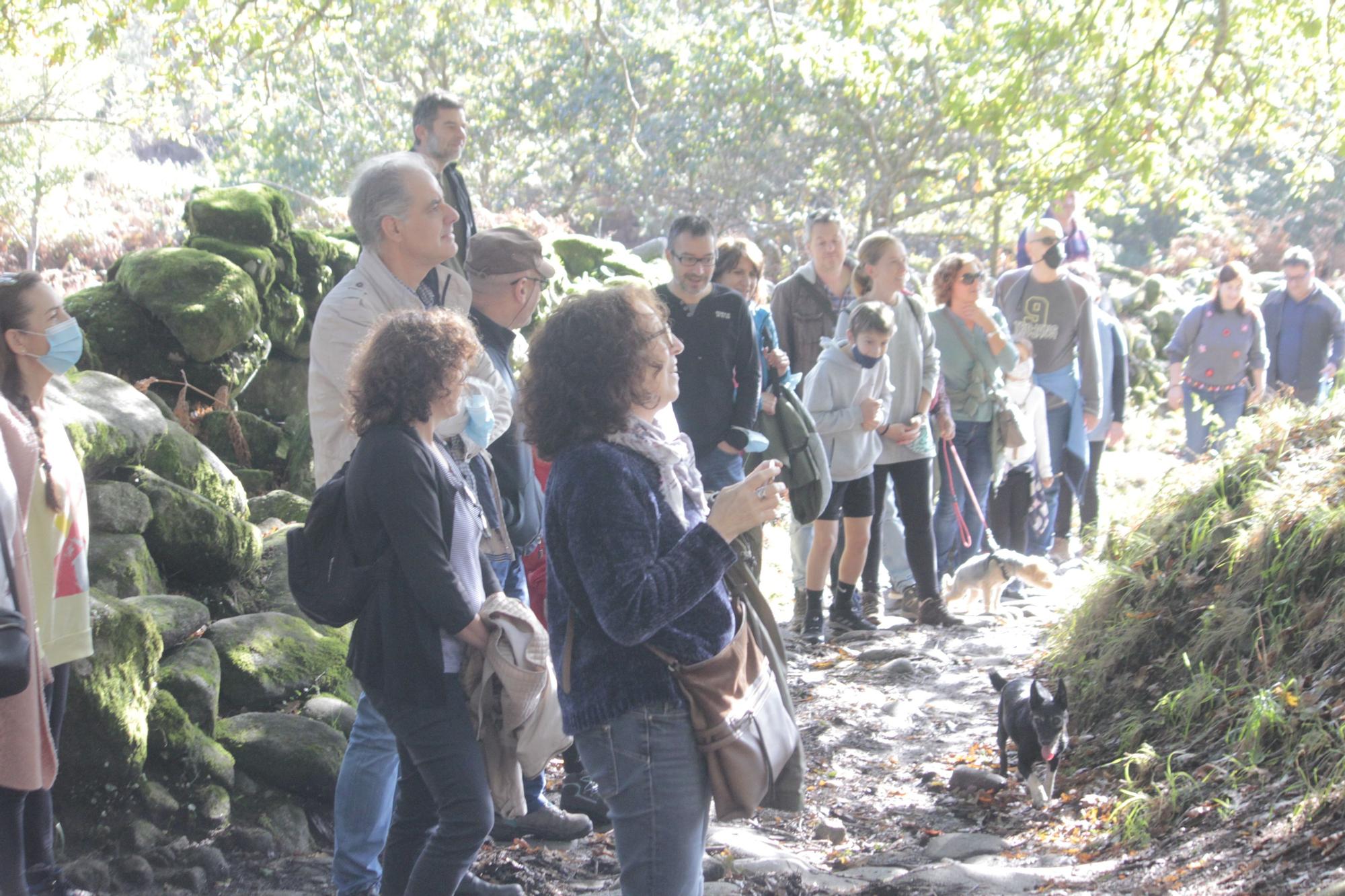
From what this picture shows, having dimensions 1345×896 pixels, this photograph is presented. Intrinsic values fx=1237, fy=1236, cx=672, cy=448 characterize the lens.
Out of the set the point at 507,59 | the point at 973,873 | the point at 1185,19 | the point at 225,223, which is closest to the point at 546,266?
the point at 973,873

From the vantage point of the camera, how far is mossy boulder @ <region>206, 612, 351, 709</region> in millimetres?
4836

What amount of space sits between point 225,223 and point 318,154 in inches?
660

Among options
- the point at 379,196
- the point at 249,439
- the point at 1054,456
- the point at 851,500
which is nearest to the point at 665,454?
the point at 379,196

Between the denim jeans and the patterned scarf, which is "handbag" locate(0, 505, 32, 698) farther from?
the patterned scarf

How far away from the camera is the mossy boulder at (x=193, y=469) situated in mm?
5934

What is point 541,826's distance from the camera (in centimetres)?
429

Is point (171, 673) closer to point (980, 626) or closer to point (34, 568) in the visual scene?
point (34, 568)

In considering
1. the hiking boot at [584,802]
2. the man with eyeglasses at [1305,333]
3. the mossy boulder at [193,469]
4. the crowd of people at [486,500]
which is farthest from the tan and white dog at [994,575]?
the man with eyeglasses at [1305,333]

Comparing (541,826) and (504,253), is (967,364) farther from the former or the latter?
(541,826)

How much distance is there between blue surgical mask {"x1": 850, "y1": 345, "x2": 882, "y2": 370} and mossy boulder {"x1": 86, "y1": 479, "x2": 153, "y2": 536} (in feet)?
12.0

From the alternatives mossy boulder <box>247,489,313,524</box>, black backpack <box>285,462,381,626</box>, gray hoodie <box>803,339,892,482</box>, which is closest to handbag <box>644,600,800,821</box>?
black backpack <box>285,462,381,626</box>

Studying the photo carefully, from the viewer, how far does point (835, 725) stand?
573 cm

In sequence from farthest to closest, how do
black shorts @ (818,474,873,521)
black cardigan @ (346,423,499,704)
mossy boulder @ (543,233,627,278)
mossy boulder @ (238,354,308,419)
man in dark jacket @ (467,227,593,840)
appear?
mossy boulder @ (543,233,627,278) < mossy boulder @ (238,354,308,419) < black shorts @ (818,474,873,521) < man in dark jacket @ (467,227,593,840) < black cardigan @ (346,423,499,704)

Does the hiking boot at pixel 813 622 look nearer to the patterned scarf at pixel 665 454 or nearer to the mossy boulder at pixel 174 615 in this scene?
the mossy boulder at pixel 174 615
